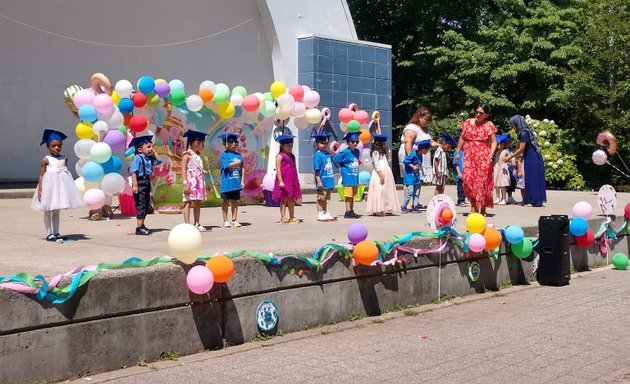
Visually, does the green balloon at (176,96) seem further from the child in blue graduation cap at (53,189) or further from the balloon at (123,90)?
the child in blue graduation cap at (53,189)

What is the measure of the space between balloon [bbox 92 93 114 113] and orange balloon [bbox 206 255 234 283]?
6.84 metres

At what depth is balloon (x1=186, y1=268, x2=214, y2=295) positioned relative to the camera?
6.75m

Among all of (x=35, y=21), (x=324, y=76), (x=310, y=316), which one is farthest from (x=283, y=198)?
(x=35, y=21)

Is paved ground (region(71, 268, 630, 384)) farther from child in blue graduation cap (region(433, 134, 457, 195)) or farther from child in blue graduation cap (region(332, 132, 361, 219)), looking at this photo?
child in blue graduation cap (region(433, 134, 457, 195))

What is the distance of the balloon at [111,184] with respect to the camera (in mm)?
12675

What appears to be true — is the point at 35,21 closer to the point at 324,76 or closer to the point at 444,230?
the point at 324,76

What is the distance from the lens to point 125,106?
1357 centimetres

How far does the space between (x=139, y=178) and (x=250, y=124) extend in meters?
4.94

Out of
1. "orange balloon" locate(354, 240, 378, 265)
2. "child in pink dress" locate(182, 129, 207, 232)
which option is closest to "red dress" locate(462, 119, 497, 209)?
"child in pink dress" locate(182, 129, 207, 232)

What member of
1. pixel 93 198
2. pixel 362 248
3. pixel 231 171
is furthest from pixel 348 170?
pixel 362 248

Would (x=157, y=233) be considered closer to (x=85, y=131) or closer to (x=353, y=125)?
(x=85, y=131)

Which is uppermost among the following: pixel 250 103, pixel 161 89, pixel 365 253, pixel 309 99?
pixel 309 99

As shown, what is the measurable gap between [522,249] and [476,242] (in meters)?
1.08

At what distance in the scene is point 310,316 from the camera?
26.2ft
